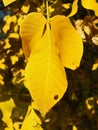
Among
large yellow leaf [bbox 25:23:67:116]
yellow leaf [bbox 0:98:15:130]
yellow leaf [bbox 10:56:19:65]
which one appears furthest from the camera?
yellow leaf [bbox 10:56:19:65]

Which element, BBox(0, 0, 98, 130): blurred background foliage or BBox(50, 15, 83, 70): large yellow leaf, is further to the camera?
BBox(0, 0, 98, 130): blurred background foliage

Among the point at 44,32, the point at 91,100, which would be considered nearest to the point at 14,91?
the point at 91,100

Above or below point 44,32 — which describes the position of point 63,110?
below

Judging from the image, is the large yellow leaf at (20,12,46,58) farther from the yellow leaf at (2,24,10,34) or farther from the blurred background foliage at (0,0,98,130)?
the yellow leaf at (2,24,10,34)

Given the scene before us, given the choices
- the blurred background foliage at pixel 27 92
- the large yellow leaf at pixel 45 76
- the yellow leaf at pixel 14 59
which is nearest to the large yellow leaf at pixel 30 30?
the large yellow leaf at pixel 45 76

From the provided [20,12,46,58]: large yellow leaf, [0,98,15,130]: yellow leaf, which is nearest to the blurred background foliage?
[0,98,15,130]: yellow leaf

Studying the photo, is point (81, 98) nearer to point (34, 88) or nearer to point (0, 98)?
point (0, 98)

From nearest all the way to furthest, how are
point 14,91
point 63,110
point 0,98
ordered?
point 0,98
point 14,91
point 63,110
